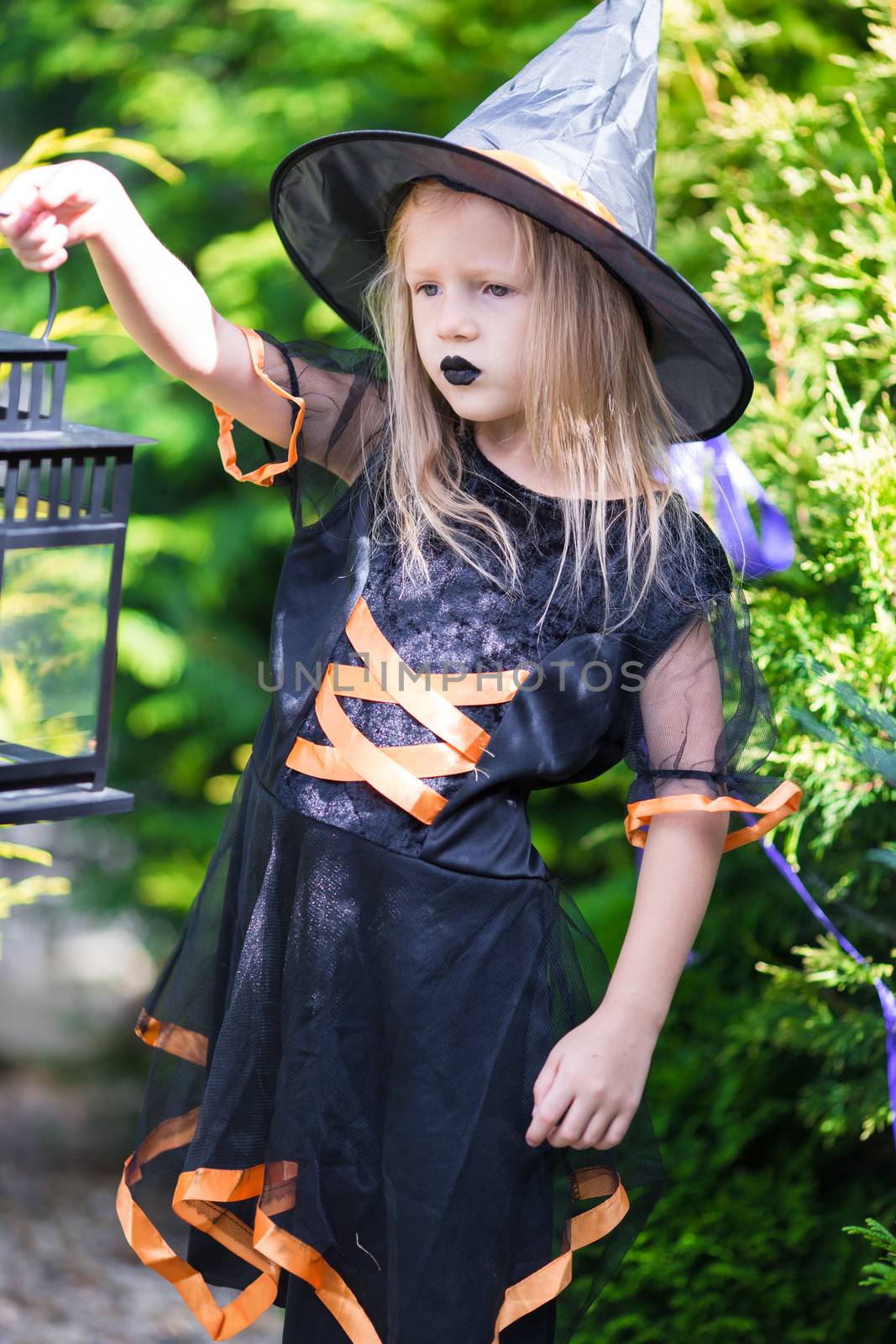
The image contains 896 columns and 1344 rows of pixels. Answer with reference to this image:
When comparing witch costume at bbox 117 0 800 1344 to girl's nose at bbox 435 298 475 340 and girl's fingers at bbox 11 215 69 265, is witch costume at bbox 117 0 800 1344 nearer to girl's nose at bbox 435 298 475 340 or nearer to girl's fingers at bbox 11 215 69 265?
girl's nose at bbox 435 298 475 340

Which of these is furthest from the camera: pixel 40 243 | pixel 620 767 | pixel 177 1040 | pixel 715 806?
pixel 620 767

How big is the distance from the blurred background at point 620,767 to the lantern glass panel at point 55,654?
663mm

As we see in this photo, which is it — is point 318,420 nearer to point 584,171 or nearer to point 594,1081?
point 584,171

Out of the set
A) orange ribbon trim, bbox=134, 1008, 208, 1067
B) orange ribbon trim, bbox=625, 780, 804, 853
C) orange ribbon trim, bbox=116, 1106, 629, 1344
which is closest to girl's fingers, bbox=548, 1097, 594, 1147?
orange ribbon trim, bbox=116, 1106, 629, 1344

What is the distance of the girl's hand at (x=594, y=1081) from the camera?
3.95ft

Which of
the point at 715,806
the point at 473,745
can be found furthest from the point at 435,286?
the point at 715,806

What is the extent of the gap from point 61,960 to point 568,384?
2512 mm

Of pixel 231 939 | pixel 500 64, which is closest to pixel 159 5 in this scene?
pixel 500 64

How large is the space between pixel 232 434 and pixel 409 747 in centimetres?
42

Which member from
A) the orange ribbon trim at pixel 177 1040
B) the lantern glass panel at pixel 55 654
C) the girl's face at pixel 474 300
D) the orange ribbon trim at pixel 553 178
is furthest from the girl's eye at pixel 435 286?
the orange ribbon trim at pixel 177 1040

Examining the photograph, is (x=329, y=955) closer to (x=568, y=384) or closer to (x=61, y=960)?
(x=568, y=384)

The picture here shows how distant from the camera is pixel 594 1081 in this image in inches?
47.5

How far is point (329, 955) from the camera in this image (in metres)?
1.28

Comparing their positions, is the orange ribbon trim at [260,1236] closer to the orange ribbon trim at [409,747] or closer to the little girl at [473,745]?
the little girl at [473,745]
